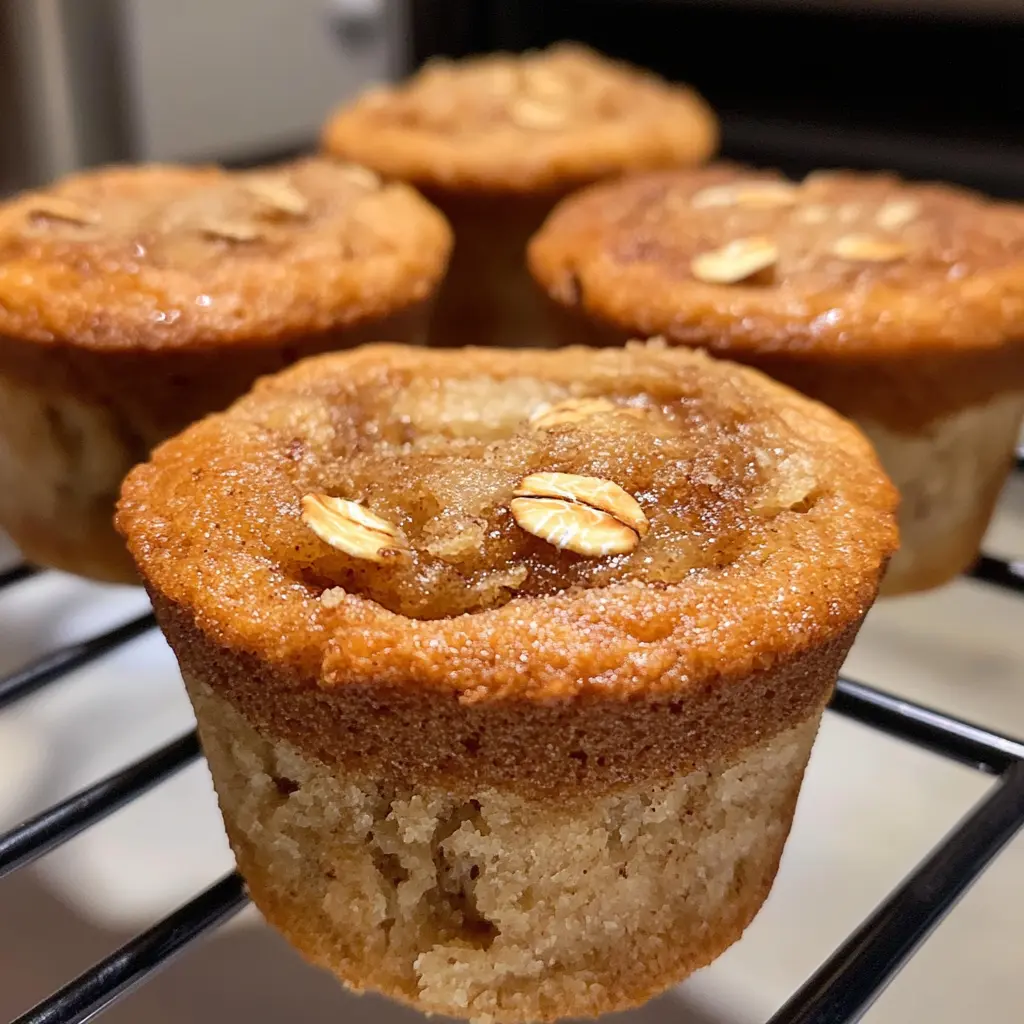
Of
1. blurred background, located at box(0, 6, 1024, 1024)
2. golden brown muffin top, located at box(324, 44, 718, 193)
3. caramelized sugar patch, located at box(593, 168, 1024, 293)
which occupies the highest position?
caramelized sugar patch, located at box(593, 168, 1024, 293)

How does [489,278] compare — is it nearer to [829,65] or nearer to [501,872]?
[829,65]

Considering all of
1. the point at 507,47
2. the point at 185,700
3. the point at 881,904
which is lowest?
the point at 185,700

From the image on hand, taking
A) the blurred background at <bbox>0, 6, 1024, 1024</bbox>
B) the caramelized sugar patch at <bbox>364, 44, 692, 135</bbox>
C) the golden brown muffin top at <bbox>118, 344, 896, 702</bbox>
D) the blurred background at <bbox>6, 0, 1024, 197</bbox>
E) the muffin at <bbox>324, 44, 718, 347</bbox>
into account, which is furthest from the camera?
the blurred background at <bbox>6, 0, 1024, 197</bbox>

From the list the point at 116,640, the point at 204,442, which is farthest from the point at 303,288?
the point at 116,640

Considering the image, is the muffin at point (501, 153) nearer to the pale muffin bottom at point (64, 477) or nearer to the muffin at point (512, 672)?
the pale muffin bottom at point (64, 477)

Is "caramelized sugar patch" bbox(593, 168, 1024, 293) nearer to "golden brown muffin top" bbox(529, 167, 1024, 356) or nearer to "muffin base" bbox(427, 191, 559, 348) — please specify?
"golden brown muffin top" bbox(529, 167, 1024, 356)

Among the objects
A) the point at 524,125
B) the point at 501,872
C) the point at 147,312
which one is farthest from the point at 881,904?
the point at 524,125

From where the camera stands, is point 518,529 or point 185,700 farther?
point 185,700

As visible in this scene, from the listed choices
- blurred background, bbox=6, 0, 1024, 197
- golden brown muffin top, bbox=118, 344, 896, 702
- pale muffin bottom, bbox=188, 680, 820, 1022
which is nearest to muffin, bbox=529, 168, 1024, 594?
golden brown muffin top, bbox=118, 344, 896, 702
